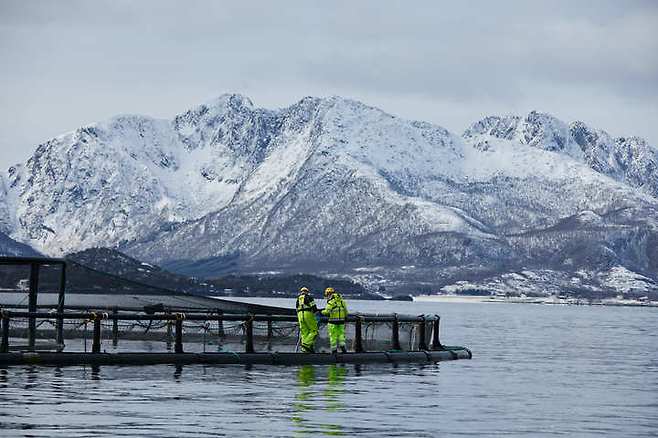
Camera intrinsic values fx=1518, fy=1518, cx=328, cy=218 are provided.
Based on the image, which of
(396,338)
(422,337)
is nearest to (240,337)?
(396,338)

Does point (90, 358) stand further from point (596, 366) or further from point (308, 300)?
point (596, 366)

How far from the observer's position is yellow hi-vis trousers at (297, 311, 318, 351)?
55531 millimetres

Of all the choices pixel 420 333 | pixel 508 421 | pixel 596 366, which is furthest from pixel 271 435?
pixel 596 366

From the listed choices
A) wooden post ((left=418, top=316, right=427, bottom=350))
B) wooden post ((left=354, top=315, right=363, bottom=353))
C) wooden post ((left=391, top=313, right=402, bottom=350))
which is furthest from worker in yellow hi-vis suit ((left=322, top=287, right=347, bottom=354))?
→ wooden post ((left=418, top=316, right=427, bottom=350))

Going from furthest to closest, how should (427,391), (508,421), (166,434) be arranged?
1. (427,391)
2. (508,421)
3. (166,434)

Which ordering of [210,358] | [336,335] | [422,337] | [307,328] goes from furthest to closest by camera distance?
[422,337] → [336,335] → [307,328] → [210,358]

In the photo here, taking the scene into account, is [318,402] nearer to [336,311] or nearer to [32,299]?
[336,311]

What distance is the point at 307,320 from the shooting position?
5559 cm

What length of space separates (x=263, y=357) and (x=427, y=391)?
11041mm

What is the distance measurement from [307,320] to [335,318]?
3.41 feet

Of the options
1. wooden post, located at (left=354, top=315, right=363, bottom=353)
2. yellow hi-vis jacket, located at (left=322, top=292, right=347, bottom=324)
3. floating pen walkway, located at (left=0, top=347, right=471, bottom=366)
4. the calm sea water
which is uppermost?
yellow hi-vis jacket, located at (left=322, top=292, right=347, bottom=324)

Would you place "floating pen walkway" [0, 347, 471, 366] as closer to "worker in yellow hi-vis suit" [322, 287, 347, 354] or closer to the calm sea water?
"worker in yellow hi-vis suit" [322, 287, 347, 354]

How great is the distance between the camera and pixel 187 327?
210ft

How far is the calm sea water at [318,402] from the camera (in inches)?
1340
